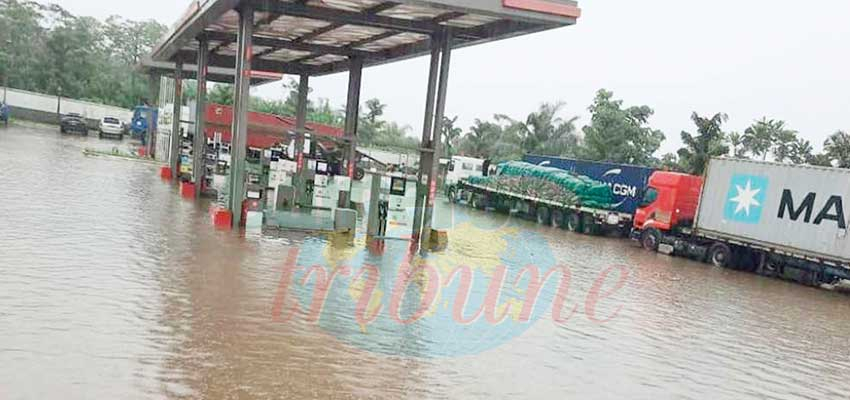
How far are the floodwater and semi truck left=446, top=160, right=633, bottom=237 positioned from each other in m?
9.98

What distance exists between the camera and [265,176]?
51.8ft

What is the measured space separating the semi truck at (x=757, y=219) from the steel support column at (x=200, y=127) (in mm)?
13332

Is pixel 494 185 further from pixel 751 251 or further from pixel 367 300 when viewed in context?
pixel 367 300

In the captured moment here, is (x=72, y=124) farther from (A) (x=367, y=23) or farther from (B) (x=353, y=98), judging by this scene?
(A) (x=367, y=23)

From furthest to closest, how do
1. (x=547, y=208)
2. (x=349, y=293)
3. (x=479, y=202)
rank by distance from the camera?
(x=479, y=202), (x=547, y=208), (x=349, y=293)

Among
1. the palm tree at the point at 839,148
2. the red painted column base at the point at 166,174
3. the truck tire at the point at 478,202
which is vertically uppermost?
the palm tree at the point at 839,148

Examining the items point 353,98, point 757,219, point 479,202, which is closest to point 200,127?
point 353,98

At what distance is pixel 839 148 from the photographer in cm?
3347

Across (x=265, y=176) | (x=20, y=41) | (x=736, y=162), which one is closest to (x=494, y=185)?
(x=736, y=162)

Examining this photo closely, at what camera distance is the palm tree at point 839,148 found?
33.1 meters

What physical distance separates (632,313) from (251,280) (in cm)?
564

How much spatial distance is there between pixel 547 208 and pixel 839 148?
16.4 metres

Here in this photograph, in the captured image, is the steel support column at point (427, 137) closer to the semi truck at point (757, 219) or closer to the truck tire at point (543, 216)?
the semi truck at point (757, 219)

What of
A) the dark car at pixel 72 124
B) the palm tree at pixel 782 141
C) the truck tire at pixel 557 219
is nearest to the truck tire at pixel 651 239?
the truck tire at pixel 557 219
